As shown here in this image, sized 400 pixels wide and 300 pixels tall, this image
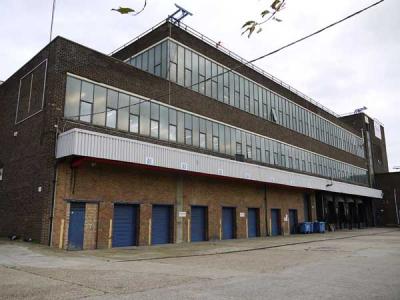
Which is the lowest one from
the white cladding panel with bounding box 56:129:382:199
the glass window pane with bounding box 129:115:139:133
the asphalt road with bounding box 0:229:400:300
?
the asphalt road with bounding box 0:229:400:300

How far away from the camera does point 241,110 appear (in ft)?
98.8

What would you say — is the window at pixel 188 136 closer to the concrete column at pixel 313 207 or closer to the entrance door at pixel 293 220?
the entrance door at pixel 293 220

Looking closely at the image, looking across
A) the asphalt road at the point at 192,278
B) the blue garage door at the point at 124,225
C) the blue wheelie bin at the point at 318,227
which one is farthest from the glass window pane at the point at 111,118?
the blue wheelie bin at the point at 318,227

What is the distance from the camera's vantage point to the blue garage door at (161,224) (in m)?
21.6

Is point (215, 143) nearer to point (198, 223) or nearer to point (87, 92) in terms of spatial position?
point (198, 223)

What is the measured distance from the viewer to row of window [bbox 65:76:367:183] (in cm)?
1911

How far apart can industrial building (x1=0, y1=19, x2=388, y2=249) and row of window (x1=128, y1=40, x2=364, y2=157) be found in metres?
0.11

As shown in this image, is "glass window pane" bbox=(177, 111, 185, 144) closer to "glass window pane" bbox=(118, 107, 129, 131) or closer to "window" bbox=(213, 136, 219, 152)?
"window" bbox=(213, 136, 219, 152)

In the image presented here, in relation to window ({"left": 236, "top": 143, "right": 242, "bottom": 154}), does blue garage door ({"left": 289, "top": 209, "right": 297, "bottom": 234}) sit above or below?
below

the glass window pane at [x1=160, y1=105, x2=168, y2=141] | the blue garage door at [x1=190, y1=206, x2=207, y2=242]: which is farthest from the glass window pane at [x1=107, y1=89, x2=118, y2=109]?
the blue garage door at [x1=190, y1=206, x2=207, y2=242]

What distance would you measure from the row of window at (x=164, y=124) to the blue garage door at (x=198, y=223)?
13.9 feet

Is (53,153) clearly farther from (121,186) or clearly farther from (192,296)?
(192,296)

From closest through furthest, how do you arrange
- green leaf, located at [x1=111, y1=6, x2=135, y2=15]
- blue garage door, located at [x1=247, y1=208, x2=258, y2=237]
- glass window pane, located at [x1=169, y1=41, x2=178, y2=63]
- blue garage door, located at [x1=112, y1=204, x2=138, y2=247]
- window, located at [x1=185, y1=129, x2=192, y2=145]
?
1. green leaf, located at [x1=111, y1=6, x2=135, y2=15]
2. blue garage door, located at [x1=112, y1=204, x2=138, y2=247]
3. window, located at [x1=185, y1=129, x2=192, y2=145]
4. glass window pane, located at [x1=169, y1=41, x2=178, y2=63]
5. blue garage door, located at [x1=247, y1=208, x2=258, y2=237]

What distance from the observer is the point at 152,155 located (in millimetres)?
19844
